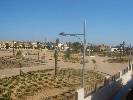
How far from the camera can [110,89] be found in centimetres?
2423

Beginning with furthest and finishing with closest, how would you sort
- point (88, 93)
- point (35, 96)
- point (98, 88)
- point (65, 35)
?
point (35, 96)
point (65, 35)
point (98, 88)
point (88, 93)

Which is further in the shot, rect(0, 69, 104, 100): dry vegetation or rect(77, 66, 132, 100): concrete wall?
rect(0, 69, 104, 100): dry vegetation

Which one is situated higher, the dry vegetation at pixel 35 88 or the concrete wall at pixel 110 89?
the concrete wall at pixel 110 89

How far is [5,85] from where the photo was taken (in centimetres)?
3041

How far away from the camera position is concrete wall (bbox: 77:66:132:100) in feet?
61.9

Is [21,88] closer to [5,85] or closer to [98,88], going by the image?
[5,85]

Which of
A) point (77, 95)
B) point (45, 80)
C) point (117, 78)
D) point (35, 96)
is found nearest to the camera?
point (77, 95)

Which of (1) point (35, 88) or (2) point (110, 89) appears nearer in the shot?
(2) point (110, 89)

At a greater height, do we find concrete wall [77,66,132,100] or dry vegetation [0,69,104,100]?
concrete wall [77,66,132,100]

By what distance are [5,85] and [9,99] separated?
658 centimetres

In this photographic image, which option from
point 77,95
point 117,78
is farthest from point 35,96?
point 77,95

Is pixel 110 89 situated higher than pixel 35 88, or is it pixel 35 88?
pixel 110 89

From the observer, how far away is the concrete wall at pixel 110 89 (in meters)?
18.9

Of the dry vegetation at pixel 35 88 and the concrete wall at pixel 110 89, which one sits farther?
the dry vegetation at pixel 35 88
